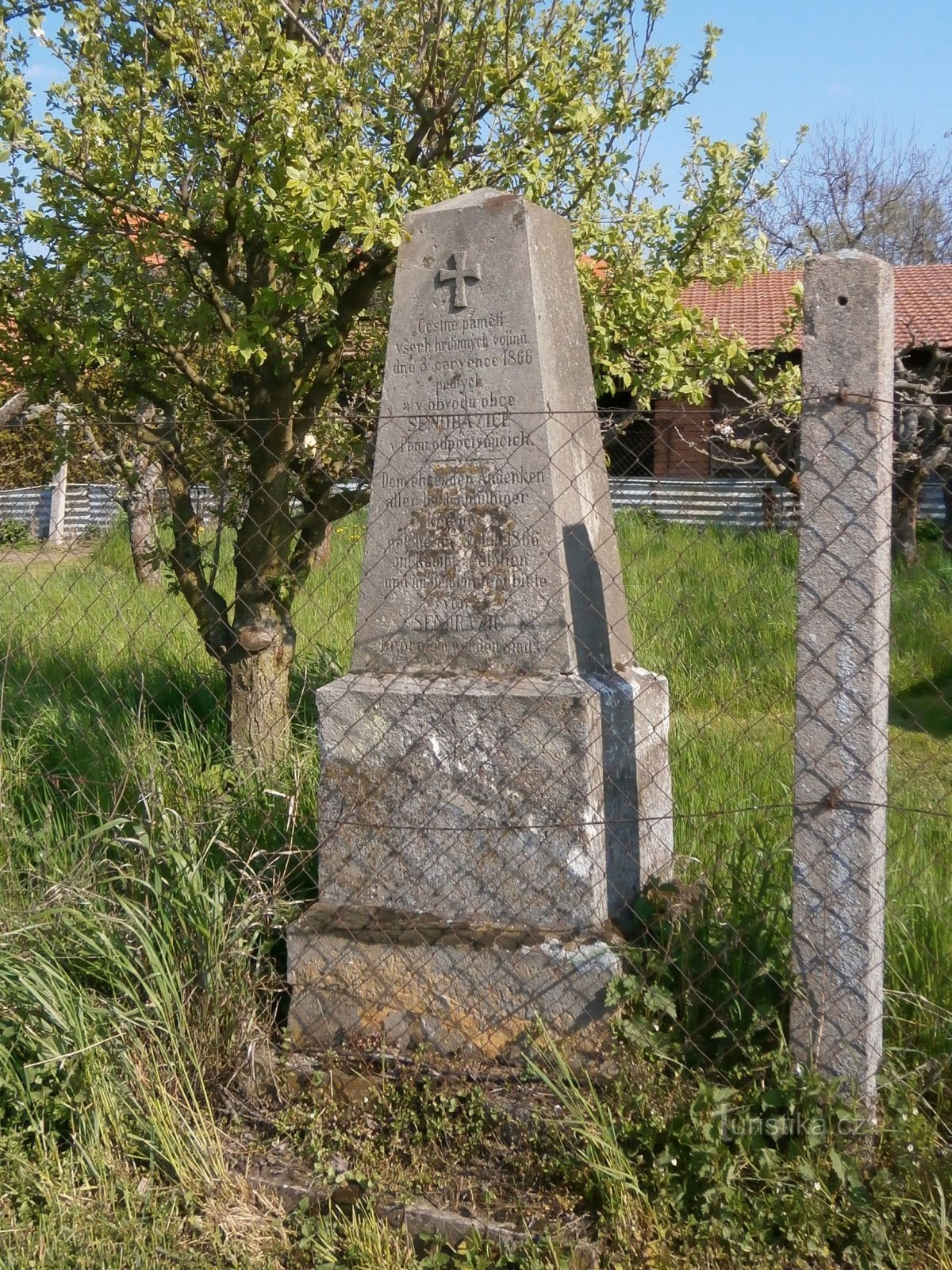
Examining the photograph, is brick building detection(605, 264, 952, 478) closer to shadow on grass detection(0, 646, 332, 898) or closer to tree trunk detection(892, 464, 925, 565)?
tree trunk detection(892, 464, 925, 565)

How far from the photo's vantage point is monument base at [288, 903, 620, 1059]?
2.87 meters

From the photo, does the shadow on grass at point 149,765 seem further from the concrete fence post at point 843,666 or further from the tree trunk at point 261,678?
the concrete fence post at point 843,666

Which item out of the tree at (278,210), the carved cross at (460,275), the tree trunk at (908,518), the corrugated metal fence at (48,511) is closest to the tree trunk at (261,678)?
the tree at (278,210)

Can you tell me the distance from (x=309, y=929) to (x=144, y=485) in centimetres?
276

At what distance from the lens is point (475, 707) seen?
9.89ft

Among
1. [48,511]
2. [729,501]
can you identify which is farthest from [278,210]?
[48,511]

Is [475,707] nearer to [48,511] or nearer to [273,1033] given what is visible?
[273,1033]

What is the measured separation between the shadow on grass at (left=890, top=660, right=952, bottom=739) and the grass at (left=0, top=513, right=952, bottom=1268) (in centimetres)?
232

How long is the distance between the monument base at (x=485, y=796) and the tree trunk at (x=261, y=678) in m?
1.43

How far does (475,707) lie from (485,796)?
229 mm

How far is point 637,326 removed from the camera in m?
4.46

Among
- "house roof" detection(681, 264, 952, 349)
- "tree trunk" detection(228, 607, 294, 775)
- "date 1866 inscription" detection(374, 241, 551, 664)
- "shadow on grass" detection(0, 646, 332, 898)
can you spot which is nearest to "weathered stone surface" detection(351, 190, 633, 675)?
"date 1866 inscription" detection(374, 241, 551, 664)

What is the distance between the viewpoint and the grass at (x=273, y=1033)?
241cm

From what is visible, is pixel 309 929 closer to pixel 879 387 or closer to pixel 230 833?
pixel 230 833
